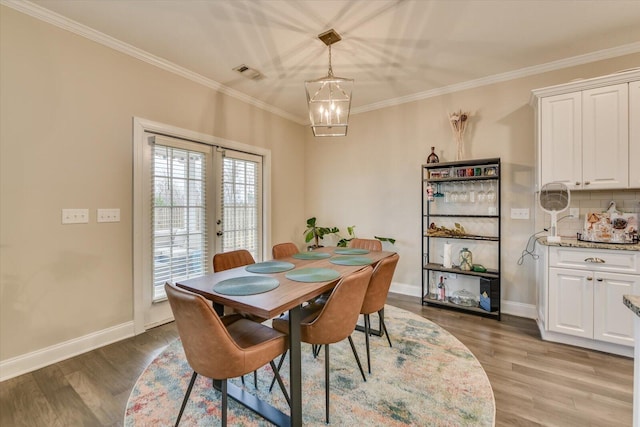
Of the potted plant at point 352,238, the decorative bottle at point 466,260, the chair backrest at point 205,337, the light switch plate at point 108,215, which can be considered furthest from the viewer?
the potted plant at point 352,238

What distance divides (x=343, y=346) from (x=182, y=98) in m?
3.17

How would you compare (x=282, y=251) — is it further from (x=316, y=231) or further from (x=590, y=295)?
(x=590, y=295)

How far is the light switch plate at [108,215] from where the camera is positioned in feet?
8.29

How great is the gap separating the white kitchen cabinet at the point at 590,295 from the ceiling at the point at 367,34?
6.45 ft

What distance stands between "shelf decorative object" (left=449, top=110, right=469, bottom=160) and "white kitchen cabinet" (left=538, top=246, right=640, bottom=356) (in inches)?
59.2

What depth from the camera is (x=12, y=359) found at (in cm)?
207

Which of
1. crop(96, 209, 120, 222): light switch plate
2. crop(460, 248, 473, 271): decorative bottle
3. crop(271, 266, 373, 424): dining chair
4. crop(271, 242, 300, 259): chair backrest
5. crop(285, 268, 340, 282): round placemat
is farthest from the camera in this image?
crop(460, 248, 473, 271): decorative bottle

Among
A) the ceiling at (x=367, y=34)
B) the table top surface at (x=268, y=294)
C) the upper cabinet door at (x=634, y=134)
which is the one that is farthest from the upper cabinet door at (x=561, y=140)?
the table top surface at (x=268, y=294)

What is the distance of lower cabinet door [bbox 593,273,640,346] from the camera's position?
2.26 m

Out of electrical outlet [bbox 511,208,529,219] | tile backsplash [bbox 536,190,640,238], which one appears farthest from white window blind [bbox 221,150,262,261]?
tile backsplash [bbox 536,190,640,238]

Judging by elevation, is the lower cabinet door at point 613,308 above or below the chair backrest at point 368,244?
below

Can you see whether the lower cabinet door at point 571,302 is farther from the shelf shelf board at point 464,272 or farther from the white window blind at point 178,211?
the white window blind at point 178,211

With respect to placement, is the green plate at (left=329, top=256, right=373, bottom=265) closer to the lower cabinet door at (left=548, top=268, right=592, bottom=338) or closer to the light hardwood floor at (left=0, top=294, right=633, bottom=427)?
the light hardwood floor at (left=0, top=294, right=633, bottom=427)

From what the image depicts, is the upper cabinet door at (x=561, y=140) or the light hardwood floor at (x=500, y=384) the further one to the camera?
the upper cabinet door at (x=561, y=140)
